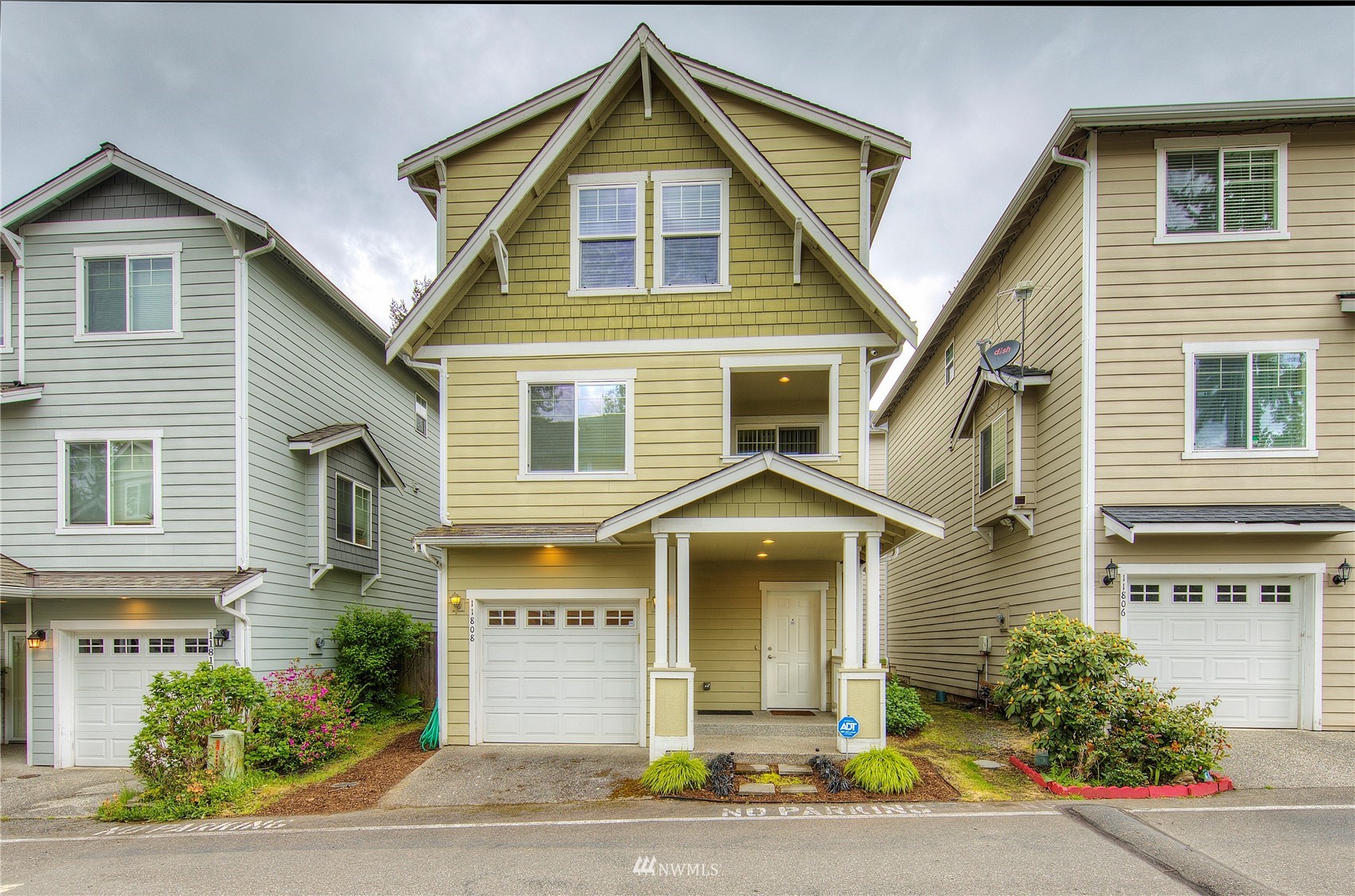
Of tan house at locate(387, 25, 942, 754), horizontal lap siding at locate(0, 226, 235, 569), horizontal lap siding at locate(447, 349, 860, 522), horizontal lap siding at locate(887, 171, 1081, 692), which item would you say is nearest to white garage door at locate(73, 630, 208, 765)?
horizontal lap siding at locate(0, 226, 235, 569)

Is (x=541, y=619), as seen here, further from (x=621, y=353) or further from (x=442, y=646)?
(x=621, y=353)

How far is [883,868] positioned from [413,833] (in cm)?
469

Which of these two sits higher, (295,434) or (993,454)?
(295,434)

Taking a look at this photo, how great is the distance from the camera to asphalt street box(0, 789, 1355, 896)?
621cm

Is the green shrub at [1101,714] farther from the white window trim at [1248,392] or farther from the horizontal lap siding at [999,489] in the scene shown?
the white window trim at [1248,392]

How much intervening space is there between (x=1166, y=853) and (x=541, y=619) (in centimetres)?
826

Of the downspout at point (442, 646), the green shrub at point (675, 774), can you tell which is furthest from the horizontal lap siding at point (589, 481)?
the green shrub at point (675, 774)

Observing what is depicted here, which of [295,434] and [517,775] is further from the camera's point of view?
[295,434]

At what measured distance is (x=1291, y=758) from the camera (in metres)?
9.20

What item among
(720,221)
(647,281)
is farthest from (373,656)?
(720,221)

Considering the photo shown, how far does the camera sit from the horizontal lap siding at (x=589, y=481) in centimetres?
1150

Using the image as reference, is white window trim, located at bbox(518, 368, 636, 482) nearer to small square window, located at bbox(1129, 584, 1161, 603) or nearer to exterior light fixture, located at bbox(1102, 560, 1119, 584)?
exterior light fixture, located at bbox(1102, 560, 1119, 584)

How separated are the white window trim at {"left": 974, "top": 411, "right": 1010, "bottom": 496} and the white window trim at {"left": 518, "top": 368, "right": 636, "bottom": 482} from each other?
6.75 meters

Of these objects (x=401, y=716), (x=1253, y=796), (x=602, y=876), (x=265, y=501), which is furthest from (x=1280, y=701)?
(x=265, y=501)
